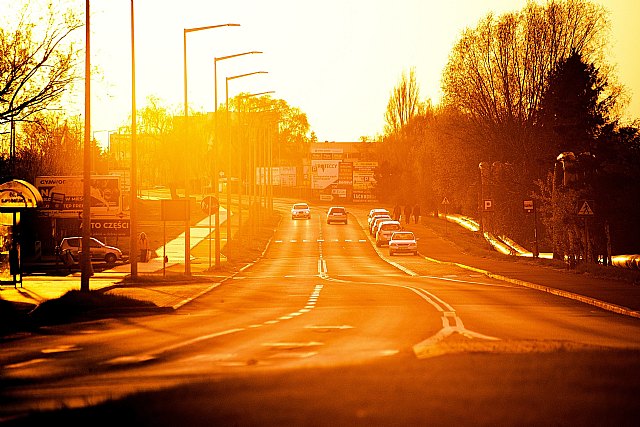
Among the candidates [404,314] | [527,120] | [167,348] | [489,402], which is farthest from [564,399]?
[527,120]

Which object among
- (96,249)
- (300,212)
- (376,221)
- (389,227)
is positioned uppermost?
(300,212)

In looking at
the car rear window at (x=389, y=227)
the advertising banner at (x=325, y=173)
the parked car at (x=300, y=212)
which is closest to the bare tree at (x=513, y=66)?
the car rear window at (x=389, y=227)

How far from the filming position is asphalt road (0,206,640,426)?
313 inches

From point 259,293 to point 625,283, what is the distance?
40.2 ft

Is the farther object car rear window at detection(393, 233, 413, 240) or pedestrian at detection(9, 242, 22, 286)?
car rear window at detection(393, 233, 413, 240)

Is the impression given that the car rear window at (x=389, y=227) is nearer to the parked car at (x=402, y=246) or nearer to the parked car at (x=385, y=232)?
the parked car at (x=385, y=232)

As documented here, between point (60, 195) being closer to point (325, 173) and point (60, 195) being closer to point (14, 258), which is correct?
point (14, 258)

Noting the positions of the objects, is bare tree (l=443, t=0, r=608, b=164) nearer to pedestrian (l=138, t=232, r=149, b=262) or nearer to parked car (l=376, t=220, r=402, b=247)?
parked car (l=376, t=220, r=402, b=247)

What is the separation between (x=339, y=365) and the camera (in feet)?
37.3

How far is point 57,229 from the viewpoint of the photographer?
7188 cm

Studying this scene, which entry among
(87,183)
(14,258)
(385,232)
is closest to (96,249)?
(385,232)

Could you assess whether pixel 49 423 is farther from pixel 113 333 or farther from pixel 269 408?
pixel 113 333

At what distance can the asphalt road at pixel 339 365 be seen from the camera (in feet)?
26.1

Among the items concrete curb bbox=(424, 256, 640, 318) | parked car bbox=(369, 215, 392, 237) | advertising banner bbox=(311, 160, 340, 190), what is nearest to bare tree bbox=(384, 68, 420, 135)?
advertising banner bbox=(311, 160, 340, 190)
